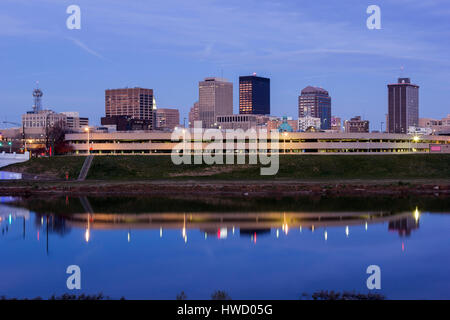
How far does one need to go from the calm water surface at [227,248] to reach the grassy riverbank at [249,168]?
39286mm

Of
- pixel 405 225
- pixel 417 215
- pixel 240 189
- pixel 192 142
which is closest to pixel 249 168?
pixel 192 142

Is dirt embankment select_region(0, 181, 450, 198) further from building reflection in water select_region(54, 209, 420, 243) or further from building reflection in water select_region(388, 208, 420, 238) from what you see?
building reflection in water select_region(388, 208, 420, 238)

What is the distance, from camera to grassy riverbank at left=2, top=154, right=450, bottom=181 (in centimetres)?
11406

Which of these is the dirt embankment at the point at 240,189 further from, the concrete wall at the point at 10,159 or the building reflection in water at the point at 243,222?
the concrete wall at the point at 10,159

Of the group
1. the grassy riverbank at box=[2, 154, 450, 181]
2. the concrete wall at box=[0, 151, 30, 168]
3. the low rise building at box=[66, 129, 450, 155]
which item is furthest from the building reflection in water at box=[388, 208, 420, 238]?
the concrete wall at box=[0, 151, 30, 168]

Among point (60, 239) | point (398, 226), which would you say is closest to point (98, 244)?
point (60, 239)

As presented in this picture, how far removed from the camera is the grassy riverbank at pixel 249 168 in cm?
11406

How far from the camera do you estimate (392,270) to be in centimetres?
3609

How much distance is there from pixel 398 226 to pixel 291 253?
17.2 meters

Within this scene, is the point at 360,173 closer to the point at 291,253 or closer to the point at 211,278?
the point at 291,253

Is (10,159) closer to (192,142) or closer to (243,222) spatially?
(192,142)

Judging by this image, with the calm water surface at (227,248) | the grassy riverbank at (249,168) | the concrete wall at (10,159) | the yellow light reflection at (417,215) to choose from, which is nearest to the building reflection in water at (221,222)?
the yellow light reflection at (417,215)

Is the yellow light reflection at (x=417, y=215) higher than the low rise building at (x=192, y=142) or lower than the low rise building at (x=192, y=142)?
lower
